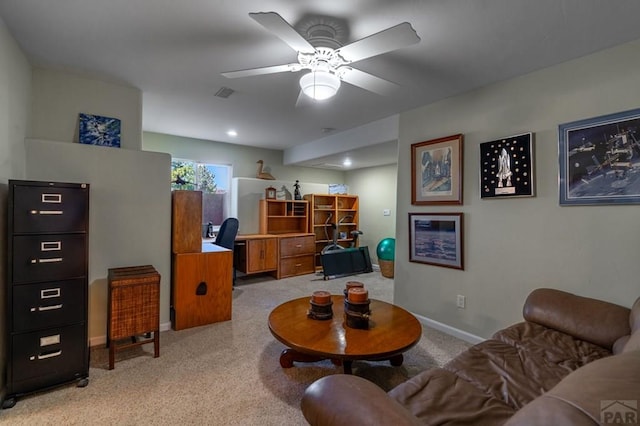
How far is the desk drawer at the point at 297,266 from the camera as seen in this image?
5.41 m

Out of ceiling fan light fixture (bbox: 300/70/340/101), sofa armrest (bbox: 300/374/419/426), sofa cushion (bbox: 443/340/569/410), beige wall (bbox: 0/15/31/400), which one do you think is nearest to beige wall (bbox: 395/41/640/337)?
sofa cushion (bbox: 443/340/569/410)

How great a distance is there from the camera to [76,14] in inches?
72.3

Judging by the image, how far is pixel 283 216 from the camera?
5.77 meters

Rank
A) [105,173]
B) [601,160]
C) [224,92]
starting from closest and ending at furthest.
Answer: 1. [601,160]
2. [105,173]
3. [224,92]

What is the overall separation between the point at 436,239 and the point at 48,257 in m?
3.28

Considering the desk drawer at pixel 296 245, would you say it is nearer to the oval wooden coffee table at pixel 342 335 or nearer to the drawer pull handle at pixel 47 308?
the oval wooden coffee table at pixel 342 335

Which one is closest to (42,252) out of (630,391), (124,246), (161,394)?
(124,246)

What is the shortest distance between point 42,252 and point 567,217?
12.4 ft

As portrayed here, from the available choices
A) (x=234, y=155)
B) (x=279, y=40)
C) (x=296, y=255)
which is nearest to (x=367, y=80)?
(x=279, y=40)

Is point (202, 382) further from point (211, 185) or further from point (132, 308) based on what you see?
point (211, 185)

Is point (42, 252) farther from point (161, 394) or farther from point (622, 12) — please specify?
point (622, 12)

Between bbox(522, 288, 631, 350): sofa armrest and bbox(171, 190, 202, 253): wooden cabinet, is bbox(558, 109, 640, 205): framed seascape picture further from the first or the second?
bbox(171, 190, 202, 253): wooden cabinet

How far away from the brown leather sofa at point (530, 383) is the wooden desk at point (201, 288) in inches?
94.0

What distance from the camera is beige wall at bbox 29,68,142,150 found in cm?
264
